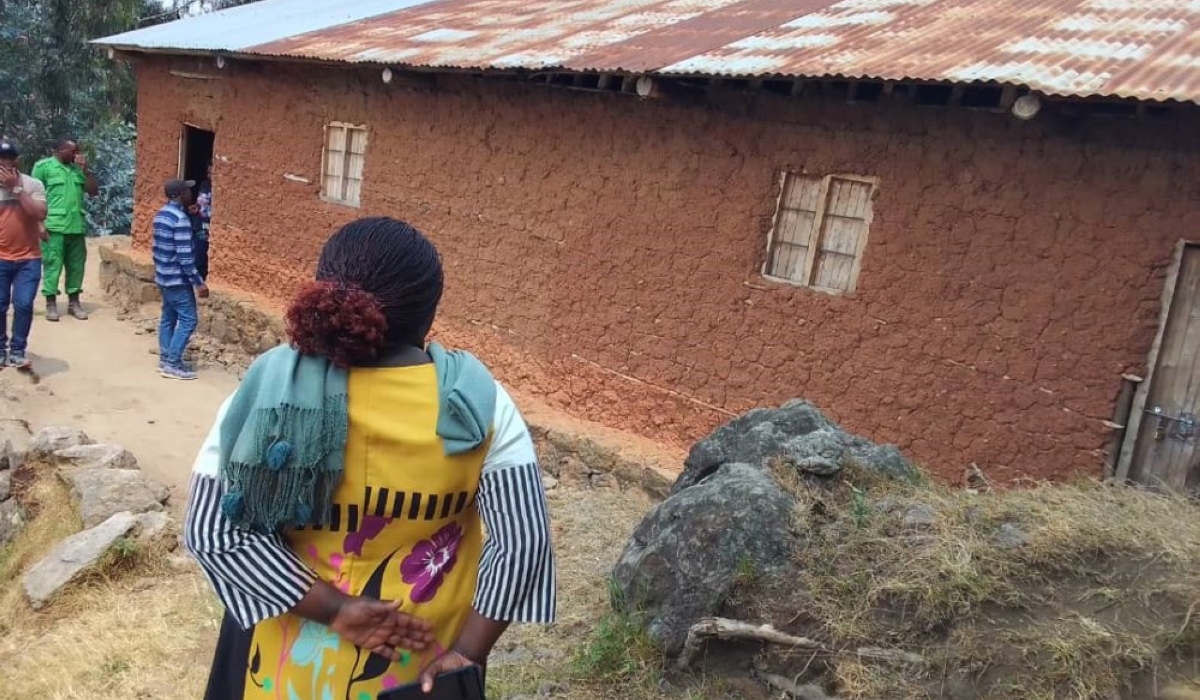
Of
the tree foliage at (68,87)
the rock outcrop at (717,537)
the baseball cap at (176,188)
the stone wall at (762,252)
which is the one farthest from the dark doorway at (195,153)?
the rock outcrop at (717,537)

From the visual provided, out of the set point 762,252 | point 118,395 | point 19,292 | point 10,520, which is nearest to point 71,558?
point 10,520

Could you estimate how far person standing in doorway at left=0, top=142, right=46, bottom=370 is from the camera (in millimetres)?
7488

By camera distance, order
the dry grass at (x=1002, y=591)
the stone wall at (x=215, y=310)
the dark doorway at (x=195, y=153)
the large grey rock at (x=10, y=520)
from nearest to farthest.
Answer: the dry grass at (x=1002, y=591)
the large grey rock at (x=10, y=520)
the stone wall at (x=215, y=310)
the dark doorway at (x=195, y=153)

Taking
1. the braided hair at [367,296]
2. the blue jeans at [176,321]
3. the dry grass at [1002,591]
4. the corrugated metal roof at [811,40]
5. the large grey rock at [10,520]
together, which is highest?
the corrugated metal roof at [811,40]

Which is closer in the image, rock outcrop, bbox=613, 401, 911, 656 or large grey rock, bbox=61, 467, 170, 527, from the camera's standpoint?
rock outcrop, bbox=613, 401, 911, 656

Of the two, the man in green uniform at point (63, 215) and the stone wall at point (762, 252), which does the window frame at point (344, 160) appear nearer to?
the stone wall at point (762, 252)

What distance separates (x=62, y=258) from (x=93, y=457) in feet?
15.0

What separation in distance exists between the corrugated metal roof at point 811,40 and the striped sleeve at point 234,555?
3754 millimetres

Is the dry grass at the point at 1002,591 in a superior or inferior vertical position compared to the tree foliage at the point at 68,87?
inferior

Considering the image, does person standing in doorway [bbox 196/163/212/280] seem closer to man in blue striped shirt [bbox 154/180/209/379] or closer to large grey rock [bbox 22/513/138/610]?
man in blue striped shirt [bbox 154/180/209/379]

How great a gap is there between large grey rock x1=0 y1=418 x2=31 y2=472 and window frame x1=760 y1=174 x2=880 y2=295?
4.81 meters

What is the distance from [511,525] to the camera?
181 cm

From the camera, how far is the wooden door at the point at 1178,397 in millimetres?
4305

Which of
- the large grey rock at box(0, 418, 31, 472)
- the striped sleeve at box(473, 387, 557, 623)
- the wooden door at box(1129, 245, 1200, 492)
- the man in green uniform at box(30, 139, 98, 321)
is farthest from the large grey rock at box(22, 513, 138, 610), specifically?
the man in green uniform at box(30, 139, 98, 321)
